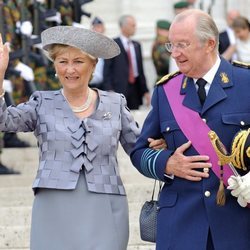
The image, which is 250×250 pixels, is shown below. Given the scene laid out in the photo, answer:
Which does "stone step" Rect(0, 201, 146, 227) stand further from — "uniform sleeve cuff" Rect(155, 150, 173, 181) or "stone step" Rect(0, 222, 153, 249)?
"uniform sleeve cuff" Rect(155, 150, 173, 181)

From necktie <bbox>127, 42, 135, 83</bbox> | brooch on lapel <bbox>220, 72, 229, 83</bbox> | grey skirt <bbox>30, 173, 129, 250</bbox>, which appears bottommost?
necktie <bbox>127, 42, 135, 83</bbox>

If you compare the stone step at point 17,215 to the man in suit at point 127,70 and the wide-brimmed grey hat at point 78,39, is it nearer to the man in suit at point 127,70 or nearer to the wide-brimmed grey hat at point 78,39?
the wide-brimmed grey hat at point 78,39

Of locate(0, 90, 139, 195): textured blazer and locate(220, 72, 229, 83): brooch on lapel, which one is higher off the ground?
locate(220, 72, 229, 83): brooch on lapel

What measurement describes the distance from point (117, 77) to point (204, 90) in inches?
278

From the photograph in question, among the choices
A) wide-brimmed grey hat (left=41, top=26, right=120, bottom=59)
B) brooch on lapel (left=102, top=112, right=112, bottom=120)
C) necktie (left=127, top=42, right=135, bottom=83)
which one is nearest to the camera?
wide-brimmed grey hat (left=41, top=26, right=120, bottom=59)

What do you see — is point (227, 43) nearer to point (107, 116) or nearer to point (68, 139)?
point (107, 116)

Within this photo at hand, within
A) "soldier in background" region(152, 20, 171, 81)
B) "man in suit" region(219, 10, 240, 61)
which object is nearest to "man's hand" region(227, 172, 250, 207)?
"man in suit" region(219, 10, 240, 61)

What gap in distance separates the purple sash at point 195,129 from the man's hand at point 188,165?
31 millimetres

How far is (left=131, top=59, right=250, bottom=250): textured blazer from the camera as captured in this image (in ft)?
15.7

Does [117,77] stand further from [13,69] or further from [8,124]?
[8,124]

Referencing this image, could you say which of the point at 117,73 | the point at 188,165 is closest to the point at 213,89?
the point at 188,165

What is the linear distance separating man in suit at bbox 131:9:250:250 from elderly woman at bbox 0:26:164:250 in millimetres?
316

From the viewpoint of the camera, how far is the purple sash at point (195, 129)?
15.6 feet

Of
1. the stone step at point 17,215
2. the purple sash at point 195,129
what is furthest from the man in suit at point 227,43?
the purple sash at point 195,129
